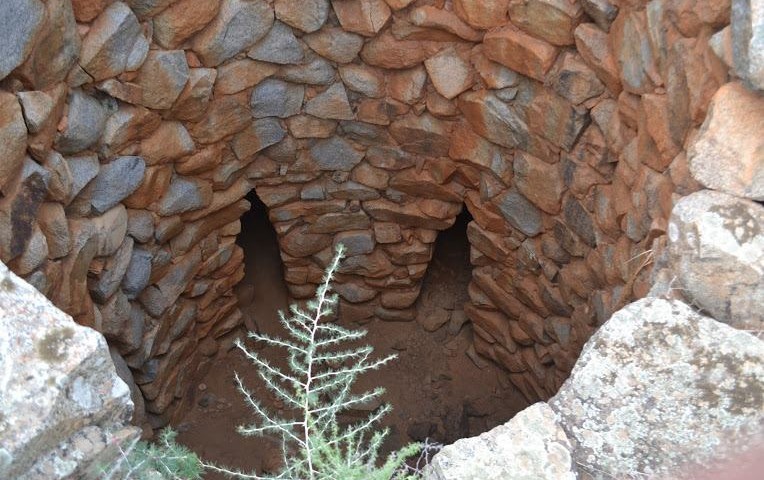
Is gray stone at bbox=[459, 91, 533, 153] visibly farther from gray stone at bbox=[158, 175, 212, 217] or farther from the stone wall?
gray stone at bbox=[158, 175, 212, 217]

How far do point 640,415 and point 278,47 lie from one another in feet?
7.77

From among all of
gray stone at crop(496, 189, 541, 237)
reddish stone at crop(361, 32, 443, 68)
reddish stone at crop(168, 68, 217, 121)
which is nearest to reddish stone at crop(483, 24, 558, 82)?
reddish stone at crop(361, 32, 443, 68)

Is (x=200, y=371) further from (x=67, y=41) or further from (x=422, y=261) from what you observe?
(x=67, y=41)

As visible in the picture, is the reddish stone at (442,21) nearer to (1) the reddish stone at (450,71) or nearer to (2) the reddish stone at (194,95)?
(1) the reddish stone at (450,71)

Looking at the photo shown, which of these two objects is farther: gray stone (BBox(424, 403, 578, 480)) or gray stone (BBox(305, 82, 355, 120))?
gray stone (BBox(305, 82, 355, 120))

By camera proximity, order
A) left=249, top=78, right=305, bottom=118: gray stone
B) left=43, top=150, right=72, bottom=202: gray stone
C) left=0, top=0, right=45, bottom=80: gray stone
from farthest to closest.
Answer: left=249, top=78, right=305, bottom=118: gray stone < left=43, top=150, right=72, bottom=202: gray stone < left=0, top=0, right=45, bottom=80: gray stone

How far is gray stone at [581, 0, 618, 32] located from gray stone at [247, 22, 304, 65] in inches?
49.7

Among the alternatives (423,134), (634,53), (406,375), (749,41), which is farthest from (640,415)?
(406,375)

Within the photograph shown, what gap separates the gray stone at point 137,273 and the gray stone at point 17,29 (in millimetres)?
1189

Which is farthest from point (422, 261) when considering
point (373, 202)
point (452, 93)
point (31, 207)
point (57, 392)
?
point (57, 392)

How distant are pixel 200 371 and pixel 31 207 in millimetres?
2071

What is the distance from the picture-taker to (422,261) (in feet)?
15.1

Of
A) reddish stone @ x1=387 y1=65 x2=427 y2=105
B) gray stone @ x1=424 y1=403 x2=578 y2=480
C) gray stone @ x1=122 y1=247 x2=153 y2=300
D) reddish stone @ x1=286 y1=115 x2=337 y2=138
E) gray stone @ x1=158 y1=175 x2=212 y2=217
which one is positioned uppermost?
reddish stone @ x1=387 y1=65 x2=427 y2=105

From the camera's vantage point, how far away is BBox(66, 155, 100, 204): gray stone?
296 cm
